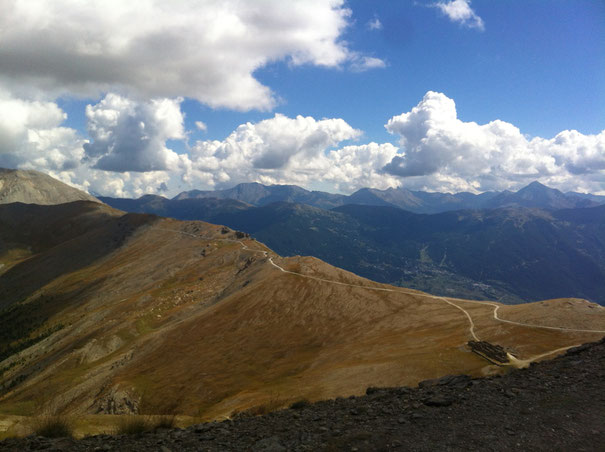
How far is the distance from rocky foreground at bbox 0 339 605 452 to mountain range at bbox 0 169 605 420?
7504mm

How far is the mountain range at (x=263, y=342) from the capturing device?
37.8 meters

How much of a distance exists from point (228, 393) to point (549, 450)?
42608 millimetres

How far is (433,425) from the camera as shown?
45.2ft

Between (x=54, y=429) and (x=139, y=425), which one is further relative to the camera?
(x=139, y=425)

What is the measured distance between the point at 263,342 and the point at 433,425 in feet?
170

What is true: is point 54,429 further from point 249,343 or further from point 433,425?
point 249,343

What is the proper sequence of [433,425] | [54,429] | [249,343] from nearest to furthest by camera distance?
1. [433,425]
2. [54,429]
3. [249,343]

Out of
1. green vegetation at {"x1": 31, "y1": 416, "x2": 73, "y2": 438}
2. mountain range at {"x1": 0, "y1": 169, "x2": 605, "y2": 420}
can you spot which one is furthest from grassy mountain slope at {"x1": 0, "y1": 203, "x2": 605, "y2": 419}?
green vegetation at {"x1": 31, "y1": 416, "x2": 73, "y2": 438}

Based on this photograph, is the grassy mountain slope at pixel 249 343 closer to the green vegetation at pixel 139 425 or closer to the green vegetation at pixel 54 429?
the green vegetation at pixel 139 425

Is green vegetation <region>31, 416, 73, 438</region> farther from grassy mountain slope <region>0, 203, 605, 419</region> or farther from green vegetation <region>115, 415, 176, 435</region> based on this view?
grassy mountain slope <region>0, 203, 605, 419</region>

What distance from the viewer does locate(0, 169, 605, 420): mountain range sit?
1486 inches

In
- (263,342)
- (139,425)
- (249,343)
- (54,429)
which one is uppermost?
(139,425)

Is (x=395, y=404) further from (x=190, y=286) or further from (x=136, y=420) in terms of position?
(x=190, y=286)

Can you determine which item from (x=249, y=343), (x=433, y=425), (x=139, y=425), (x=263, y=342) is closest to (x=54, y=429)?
(x=139, y=425)
